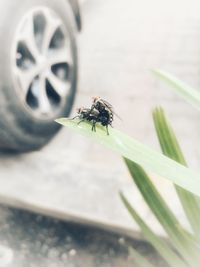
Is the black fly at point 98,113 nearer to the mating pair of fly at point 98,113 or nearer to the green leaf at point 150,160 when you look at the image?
the mating pair of fly at point 98,113

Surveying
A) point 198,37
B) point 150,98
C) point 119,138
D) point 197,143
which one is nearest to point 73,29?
point 150,98

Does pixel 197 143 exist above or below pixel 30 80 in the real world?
below

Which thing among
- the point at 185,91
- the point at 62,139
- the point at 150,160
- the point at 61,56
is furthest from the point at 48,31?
the point at 150,160

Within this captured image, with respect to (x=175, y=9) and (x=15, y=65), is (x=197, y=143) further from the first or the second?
(x=175, y=9)

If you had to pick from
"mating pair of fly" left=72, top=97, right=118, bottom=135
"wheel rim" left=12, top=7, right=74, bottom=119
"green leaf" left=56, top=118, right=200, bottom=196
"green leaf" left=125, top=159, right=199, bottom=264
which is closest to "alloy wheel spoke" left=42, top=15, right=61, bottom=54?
"wheel rim" left=12, top=7, right=74, bottom=119

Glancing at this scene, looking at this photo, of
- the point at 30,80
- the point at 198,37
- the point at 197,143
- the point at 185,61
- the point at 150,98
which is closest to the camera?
the point at 30,80

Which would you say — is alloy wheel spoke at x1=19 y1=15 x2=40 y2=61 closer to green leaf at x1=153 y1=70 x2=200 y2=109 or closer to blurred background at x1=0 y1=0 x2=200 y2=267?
blurred background at x1=0 y1=0 x2=200 y2=267
